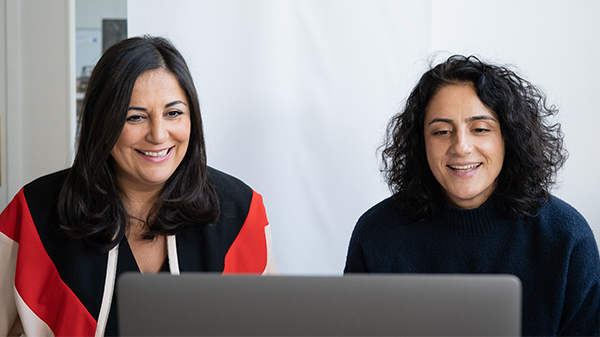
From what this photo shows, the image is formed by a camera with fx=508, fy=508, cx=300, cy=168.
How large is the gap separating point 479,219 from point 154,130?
3.29 feet

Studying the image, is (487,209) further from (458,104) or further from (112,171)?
(112,171)

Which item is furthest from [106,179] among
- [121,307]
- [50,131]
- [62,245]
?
[121,307]

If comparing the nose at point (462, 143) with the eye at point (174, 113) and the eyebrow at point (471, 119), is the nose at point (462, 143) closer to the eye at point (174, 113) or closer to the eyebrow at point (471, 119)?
the eyebrow at point (471, 119)

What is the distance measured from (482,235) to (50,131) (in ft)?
5.90

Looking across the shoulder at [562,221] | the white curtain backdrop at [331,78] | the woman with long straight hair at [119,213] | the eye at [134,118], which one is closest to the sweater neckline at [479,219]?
the shoulder at [562,221]

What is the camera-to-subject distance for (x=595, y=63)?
212 cm

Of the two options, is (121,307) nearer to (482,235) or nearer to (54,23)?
(482,235)

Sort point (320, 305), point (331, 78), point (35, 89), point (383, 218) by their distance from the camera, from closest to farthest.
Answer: point (320, 305) → point (383, 218) → point (331, 78) → point (35, 89)

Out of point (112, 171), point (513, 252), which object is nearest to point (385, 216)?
point (513, 252)

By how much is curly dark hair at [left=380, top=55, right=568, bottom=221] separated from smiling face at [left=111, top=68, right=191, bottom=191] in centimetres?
72

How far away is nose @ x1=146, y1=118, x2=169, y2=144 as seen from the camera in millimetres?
1459

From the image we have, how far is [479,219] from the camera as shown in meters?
1.54

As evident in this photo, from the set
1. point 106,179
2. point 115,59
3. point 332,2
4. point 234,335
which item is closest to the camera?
point 234,335

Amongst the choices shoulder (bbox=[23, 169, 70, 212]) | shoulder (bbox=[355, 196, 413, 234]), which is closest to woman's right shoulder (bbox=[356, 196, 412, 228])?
shoulder (bbox=[355, 196, 413, 234])
